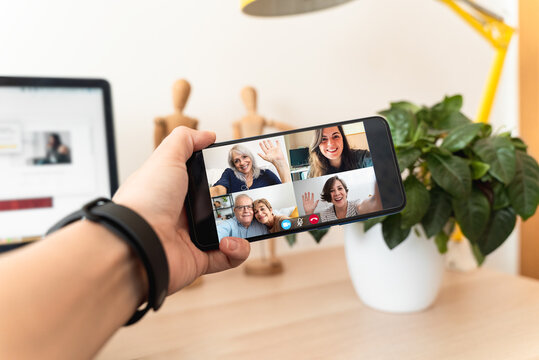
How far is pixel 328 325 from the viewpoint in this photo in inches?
19.9

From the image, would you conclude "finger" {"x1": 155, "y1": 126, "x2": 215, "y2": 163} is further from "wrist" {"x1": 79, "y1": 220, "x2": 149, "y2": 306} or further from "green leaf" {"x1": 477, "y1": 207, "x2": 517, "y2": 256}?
"green leaf" {"x1": 477, "y1": 207, "x2": 517, "y2": 256}

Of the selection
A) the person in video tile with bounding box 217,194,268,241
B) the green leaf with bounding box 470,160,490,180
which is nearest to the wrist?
the person in video tile with bounding box 217,194,268,241

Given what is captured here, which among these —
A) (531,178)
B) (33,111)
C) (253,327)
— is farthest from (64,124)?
(531,178)

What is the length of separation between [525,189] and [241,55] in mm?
565

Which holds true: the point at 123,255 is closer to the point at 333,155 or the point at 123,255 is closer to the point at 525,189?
the point at 333,155

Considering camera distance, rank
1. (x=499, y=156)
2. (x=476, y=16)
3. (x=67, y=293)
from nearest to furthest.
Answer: (x=67, y=293) < (x=499, y=156) < (x=476, y=16)

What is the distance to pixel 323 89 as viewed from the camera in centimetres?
86

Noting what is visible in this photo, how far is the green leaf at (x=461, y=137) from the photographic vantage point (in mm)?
475

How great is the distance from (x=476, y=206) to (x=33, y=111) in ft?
2.04

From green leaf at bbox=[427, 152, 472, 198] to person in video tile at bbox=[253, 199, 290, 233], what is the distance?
21cm

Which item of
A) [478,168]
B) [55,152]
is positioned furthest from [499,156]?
[55,152]

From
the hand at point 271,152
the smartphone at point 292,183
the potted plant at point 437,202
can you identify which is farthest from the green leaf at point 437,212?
the hand at point 271,152

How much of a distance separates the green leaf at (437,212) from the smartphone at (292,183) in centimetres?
12

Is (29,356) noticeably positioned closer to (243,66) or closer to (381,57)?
(243,66)
